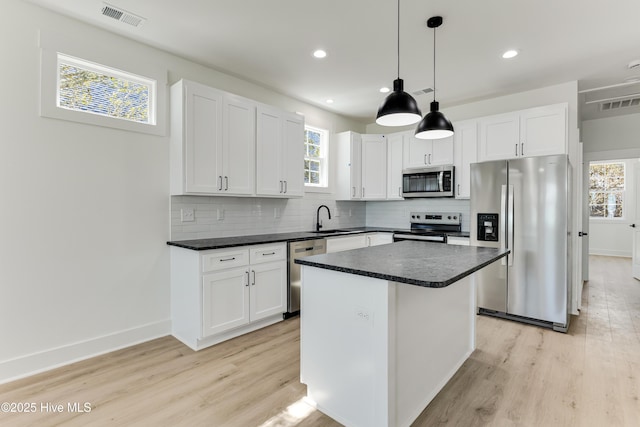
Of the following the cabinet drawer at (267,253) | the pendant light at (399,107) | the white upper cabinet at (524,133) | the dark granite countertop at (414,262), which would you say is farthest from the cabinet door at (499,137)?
the cabinet drawer at (267,253)

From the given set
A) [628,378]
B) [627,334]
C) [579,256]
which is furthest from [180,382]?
[579,256]

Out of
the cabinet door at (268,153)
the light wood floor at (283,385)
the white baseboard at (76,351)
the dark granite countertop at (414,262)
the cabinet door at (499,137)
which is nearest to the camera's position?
the dark granite countertop at (414,262)

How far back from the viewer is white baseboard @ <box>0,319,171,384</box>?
2.33 m

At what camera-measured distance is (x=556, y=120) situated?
142 inches

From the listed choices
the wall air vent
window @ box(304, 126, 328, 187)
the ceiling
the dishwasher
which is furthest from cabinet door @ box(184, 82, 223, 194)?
the wall air vent

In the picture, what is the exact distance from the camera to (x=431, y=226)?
4.84 meters

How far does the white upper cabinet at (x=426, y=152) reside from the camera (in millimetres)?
4418

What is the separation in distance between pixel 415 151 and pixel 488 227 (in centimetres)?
162

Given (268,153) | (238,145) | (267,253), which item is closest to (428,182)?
(268,153)

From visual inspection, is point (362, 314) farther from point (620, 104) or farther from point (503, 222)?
point (620, 104)

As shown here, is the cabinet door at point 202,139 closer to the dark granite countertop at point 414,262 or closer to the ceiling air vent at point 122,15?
the ceiling air vent at point 122,15

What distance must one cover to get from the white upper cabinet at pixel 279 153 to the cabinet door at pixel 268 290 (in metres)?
0.89

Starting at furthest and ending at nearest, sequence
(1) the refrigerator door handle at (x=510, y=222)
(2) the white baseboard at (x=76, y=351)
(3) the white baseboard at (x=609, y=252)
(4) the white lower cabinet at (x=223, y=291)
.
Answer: (3) the white baseboard at (x=609, y=252)
(1) the refrigerator door handle at (x=510, y=222)
(4) the white lower cabinet at (x=223, y=291)
(2) the white baseboard at (x=76, y=351)

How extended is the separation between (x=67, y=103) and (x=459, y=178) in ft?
14.4
